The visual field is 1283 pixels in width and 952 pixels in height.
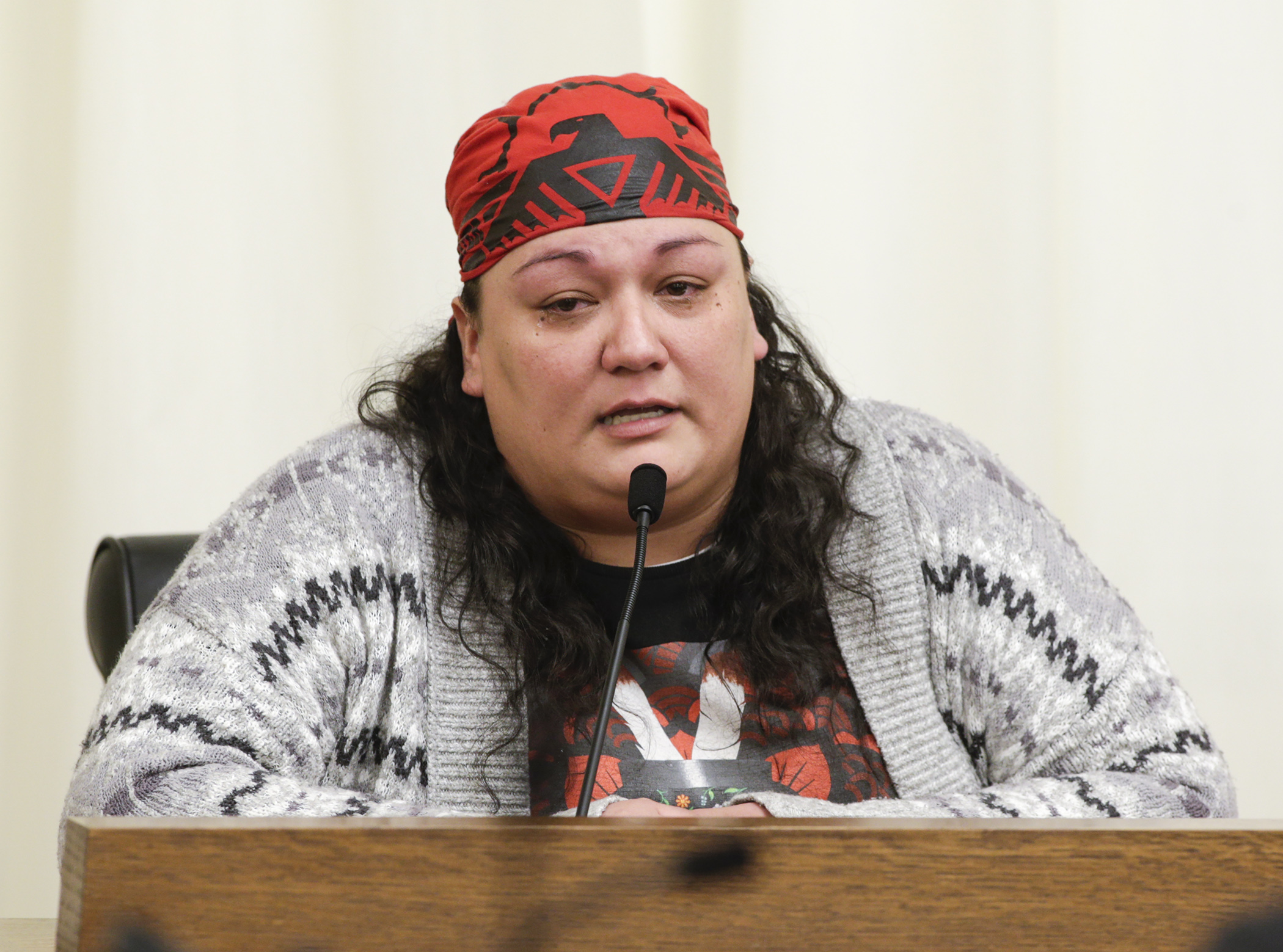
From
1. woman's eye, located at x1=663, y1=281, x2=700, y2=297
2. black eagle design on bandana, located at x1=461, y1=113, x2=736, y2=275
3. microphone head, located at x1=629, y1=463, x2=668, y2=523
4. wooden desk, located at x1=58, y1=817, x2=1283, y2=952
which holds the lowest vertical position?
wooden desk, located at x1=58, y1=817, x2=1283, y2=952

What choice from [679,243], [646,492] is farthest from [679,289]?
[646,492]

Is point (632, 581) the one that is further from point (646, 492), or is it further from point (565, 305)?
point (565, 305)

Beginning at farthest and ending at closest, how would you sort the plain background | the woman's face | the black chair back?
1. the plain background
2. the black chair back
3. the woman's face

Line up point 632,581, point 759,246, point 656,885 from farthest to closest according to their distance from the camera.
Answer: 1. point 759,246
2. point 632,581
3. point 656,885

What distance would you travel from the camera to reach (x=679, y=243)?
3.81 ft

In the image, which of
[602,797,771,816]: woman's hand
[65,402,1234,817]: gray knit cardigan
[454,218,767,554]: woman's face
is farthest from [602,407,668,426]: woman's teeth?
[602,797,771,816]: woman's hand

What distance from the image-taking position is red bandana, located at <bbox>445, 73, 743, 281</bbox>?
1156mm

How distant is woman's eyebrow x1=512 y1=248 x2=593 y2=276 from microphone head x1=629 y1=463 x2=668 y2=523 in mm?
235

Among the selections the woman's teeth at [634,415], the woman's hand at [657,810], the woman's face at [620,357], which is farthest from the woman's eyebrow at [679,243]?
the woman's hand at [657,810]

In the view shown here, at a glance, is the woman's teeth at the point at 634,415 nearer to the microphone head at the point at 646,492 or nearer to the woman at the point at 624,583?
the woman at the point at 624,583

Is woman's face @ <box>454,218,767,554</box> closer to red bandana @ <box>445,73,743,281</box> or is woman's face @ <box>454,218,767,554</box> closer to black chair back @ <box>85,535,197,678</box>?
red bandana @ <box>445,73,743,281</box>

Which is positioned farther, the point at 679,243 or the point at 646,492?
Answer: the point at 679,243

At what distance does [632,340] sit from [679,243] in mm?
116

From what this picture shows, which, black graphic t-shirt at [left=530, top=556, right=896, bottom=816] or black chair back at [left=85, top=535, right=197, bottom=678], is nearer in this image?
black graphic t-shirt at [left=530, top=556, right=896, bottom=816]
